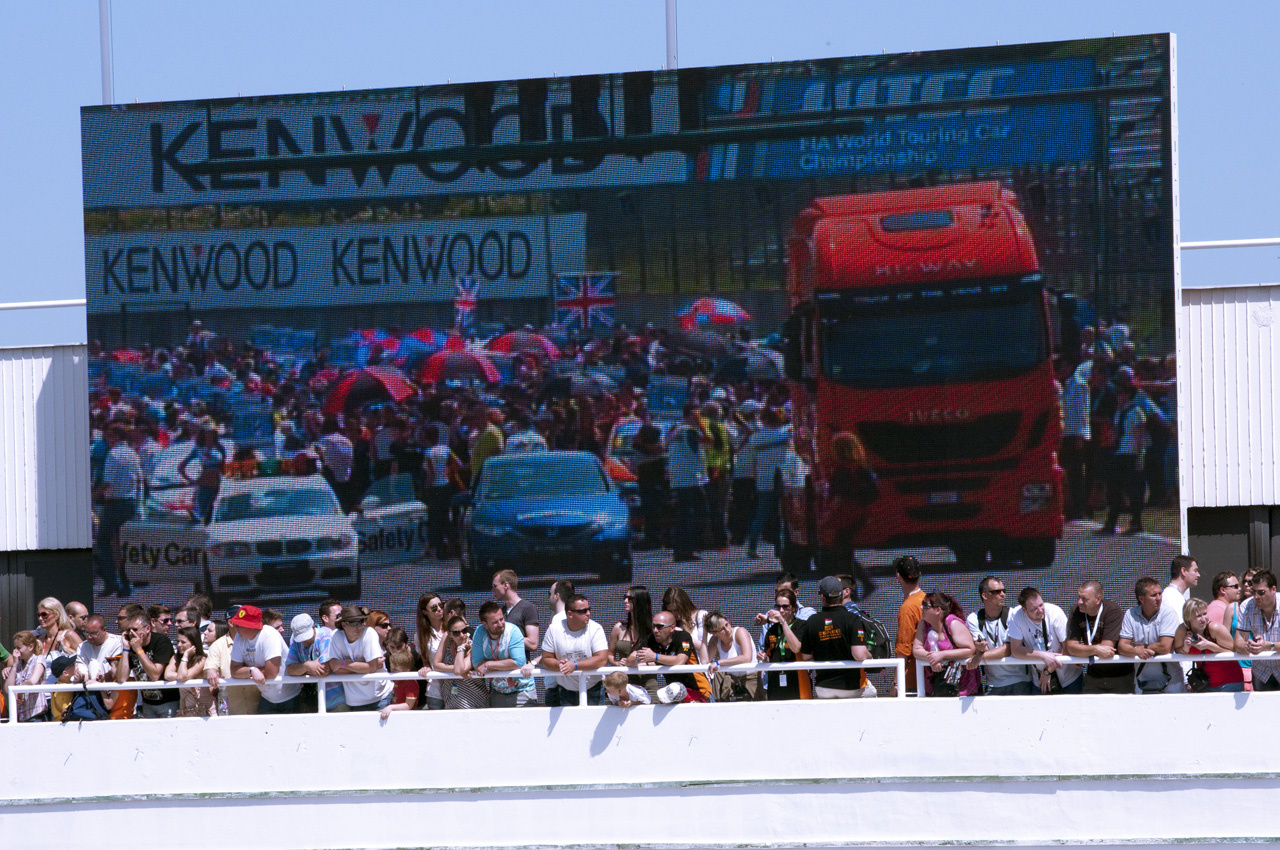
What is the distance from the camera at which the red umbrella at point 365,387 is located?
15508 millimetres

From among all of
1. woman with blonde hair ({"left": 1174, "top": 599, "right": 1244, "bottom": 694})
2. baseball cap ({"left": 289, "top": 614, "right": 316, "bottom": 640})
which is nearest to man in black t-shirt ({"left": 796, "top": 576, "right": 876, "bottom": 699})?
woman with blonde hair ({"left": 1174, "top": 599, "right": 1244, "bottom": 694})

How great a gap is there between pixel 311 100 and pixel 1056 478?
8075 millimetres

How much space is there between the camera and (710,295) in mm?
15164

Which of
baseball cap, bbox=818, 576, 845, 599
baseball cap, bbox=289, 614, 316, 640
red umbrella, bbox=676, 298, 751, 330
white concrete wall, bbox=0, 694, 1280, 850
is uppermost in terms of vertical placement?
red umbrella, bbox=676, 298, 751, 330

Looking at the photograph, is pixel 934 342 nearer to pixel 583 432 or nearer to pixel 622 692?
pixel 583 432

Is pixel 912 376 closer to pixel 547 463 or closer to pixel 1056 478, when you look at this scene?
pixel 1056 478

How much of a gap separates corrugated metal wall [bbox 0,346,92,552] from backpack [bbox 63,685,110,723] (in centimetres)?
495

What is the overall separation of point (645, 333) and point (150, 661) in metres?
5.62

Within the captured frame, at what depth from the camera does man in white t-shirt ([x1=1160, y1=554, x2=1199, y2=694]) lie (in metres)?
11.0

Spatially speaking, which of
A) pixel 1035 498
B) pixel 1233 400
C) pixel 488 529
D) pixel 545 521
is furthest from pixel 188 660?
pixel 1233 400

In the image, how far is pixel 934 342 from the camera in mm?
14789

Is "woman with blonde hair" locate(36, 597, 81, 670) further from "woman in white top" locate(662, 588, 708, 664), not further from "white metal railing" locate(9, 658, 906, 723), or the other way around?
"woman in white top" locate(662, 588, 708, 664)

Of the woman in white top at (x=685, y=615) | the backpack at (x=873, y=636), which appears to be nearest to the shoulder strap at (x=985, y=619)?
the backpack at (x=873, y=636)

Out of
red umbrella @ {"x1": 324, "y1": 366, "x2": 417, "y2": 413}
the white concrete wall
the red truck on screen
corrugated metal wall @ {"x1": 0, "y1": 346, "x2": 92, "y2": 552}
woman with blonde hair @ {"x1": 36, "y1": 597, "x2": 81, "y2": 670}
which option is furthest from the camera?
corrugated metal wall @ {"x1": 0, "y1": 346, "x2": 92, "y2": 552}
